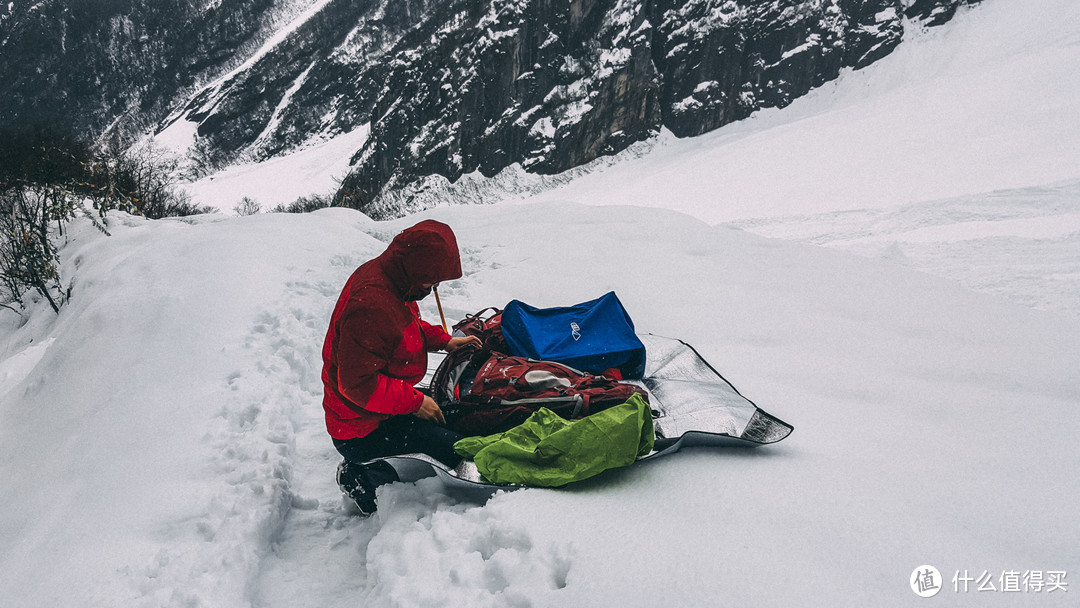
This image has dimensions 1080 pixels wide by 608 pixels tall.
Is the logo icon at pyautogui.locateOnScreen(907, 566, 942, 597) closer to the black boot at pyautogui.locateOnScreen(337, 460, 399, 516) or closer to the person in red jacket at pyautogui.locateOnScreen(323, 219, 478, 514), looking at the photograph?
the person in red jacket at pyautogui.locateOnScreen(323, 219, 478, 514)

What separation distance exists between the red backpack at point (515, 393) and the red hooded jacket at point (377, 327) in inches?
12.4

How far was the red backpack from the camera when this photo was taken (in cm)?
208

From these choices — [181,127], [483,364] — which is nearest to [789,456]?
[483,364]

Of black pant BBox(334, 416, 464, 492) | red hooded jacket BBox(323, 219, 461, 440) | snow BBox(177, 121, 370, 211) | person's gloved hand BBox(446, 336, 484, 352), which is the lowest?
black pant BBox(334, 416, 464, 492)

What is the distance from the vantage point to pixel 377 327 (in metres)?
1.72

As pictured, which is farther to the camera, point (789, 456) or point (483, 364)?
point (483, 364)

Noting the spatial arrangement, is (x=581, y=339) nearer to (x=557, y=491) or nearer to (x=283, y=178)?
(x=557, y=491)

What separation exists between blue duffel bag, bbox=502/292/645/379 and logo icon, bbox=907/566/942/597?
4.83 ft

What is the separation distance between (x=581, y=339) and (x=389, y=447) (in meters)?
1.17

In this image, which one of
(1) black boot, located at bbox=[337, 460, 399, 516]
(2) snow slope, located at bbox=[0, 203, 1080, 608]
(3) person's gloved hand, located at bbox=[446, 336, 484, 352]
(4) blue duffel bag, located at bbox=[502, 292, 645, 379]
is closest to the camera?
(2) snow slope, located at bbox=[0, 203, 1080, 608]

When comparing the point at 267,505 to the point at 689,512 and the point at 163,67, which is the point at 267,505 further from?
the point at 163,67

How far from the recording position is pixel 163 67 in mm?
68625

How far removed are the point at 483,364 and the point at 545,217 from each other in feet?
16.5

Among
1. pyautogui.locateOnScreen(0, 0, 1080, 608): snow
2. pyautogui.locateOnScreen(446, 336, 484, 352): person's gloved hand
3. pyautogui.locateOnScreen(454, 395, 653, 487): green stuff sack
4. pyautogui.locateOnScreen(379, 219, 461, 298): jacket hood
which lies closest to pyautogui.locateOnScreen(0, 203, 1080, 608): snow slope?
pyautogui.locateOnScreen(0, 0, 1080, 608): snow
